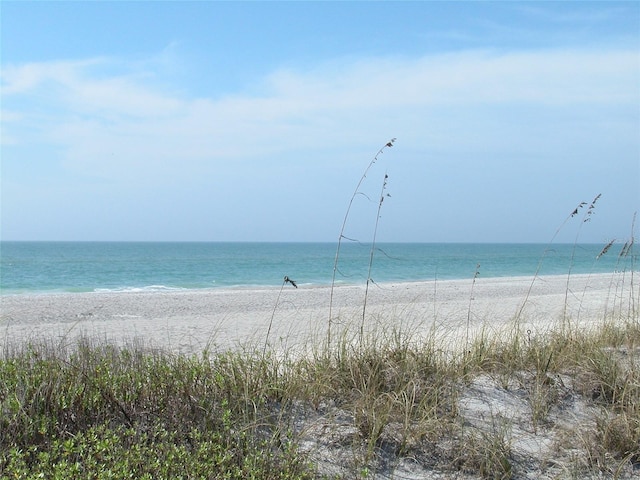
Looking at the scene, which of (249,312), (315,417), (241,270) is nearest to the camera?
(315,417)

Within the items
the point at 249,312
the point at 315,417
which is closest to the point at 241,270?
the point at 249,312

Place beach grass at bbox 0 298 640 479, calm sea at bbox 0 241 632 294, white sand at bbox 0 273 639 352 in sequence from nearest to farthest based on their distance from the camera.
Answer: beach grass at bbox 0 298 640 479 → white sand at bbox 0 273 639 352 → calm sea at bbox 0 241 632 294

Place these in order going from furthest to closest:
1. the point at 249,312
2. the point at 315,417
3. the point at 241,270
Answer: the point at 241,270, the point at 249,312, the point at 315,417

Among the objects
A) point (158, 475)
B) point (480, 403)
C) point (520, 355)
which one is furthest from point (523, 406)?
point (158, 475)

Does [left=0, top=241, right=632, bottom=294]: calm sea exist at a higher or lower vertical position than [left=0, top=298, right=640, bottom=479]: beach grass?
lower

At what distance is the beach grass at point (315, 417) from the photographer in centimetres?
320

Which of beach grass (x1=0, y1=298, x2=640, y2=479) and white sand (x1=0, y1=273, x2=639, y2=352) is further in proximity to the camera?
white sand (x1=0, y1=273, x2=639, y2=352)

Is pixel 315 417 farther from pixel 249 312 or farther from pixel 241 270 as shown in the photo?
pixel 241 270

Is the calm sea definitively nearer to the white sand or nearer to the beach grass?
the beach grass

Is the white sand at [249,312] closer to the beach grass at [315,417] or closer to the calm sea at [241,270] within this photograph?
the calm sea at [241,270]

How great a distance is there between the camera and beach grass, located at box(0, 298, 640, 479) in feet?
10.5

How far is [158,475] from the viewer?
2.97 m

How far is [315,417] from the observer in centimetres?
405

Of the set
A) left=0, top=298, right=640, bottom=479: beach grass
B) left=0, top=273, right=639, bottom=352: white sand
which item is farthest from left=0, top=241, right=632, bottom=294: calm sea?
left=0, top=273, right=639, bottom=352: white sand
